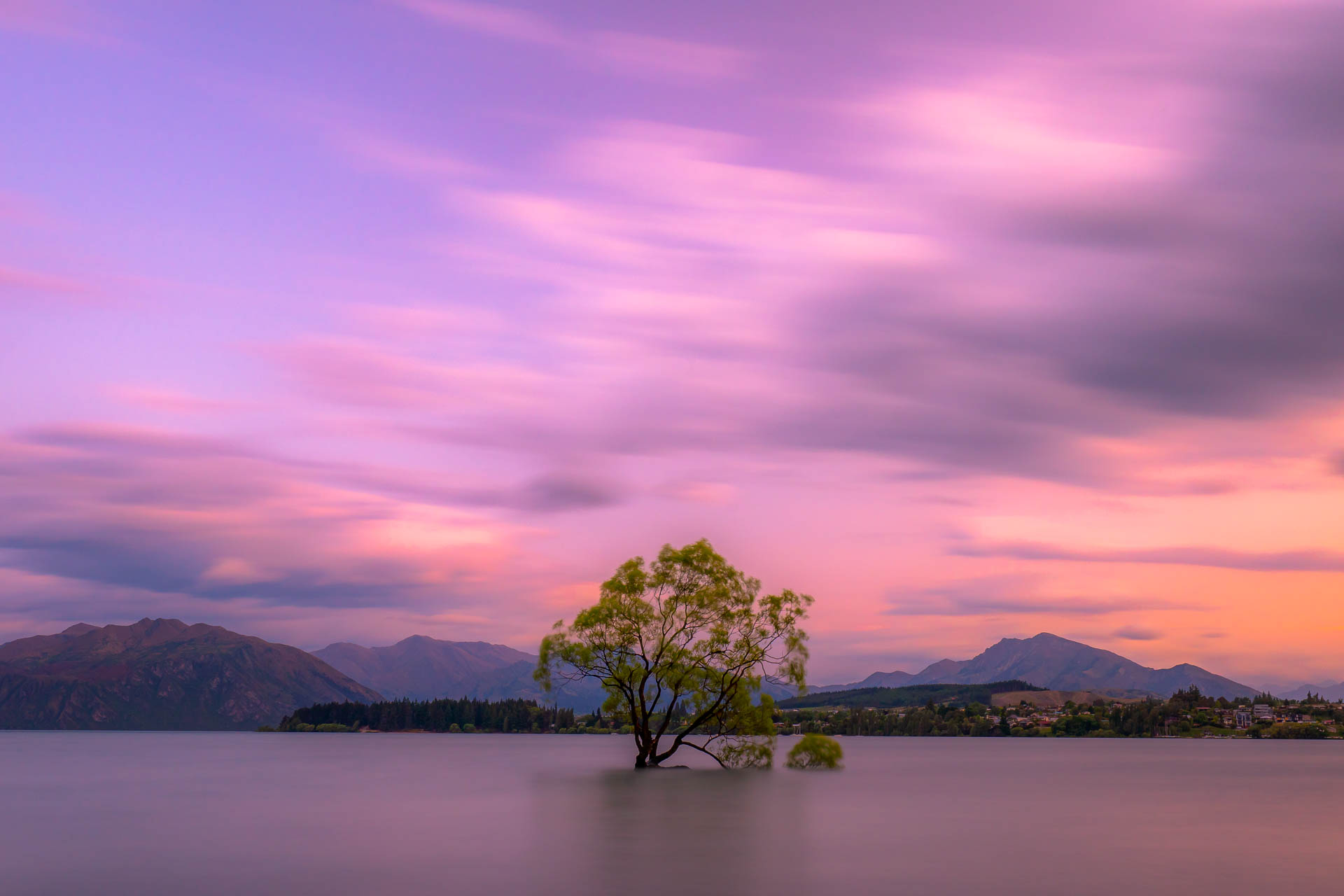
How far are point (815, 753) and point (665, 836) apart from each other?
6121 cm

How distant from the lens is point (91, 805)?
76.9 m

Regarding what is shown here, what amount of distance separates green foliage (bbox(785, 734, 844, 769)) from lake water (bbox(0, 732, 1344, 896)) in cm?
361

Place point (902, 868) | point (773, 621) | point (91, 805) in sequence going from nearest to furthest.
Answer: point (902, 868)
point (91, 805)
point (773, 621)

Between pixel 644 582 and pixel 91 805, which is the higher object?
pixel 644 582

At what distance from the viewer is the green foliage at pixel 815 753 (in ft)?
350

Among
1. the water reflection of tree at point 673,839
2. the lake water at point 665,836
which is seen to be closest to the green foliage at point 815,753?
the lake water at point 665,836

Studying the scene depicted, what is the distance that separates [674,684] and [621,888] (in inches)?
2074

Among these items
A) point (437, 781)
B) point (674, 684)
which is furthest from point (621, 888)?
point (437, 781)

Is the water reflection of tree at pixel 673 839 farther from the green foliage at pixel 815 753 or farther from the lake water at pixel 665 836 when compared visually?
the green foliage at pixel 815 753

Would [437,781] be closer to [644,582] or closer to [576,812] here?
[644,582]

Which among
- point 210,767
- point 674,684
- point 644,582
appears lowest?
point 210,767

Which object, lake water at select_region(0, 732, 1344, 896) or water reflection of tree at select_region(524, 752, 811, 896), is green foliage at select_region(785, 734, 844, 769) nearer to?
lake water at select_region(0, 732, 1344, 896)

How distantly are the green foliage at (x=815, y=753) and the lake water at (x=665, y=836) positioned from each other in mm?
3611

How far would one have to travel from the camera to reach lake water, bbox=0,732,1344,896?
3784cm
